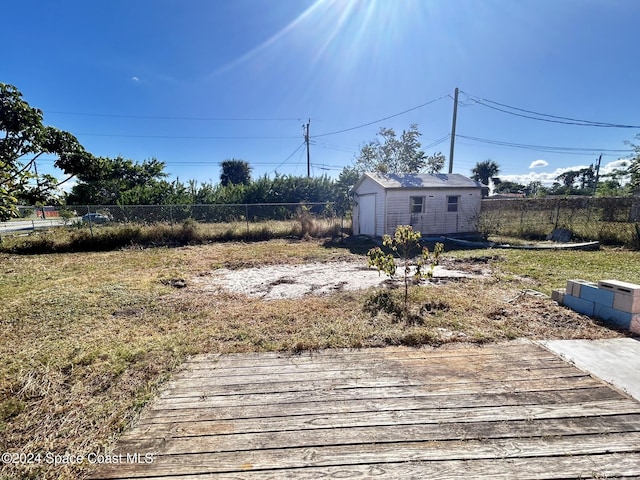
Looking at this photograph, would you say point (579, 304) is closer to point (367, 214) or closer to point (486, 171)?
point (367, 214)

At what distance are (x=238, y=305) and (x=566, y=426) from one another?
3733 mm

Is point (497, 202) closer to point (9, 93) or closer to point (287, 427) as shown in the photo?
point (287, 427)

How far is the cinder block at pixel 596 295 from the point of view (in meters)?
3.28

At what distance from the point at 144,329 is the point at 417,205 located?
10470 millimetres

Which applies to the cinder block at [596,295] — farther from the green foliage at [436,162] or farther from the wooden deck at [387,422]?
the green foliage at [436,162]

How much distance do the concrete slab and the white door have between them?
29.5ft

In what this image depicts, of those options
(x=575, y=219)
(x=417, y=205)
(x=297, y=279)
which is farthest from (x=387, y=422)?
(x=575, y=219)

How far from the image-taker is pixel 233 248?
1002cm

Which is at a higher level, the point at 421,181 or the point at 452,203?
the point at 421,181

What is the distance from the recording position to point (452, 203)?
11789 millimetres

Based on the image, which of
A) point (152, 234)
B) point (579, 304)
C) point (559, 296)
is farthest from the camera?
point (152, 234)

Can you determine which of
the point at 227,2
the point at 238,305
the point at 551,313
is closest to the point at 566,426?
the point at 551,313

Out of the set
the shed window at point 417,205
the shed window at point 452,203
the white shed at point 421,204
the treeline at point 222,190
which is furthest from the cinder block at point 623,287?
the treeline at point 222,190

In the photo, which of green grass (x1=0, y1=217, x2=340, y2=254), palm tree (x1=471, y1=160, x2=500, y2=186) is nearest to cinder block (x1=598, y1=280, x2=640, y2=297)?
green grass (x1=0, y1=217, x2=340, y2=254)
